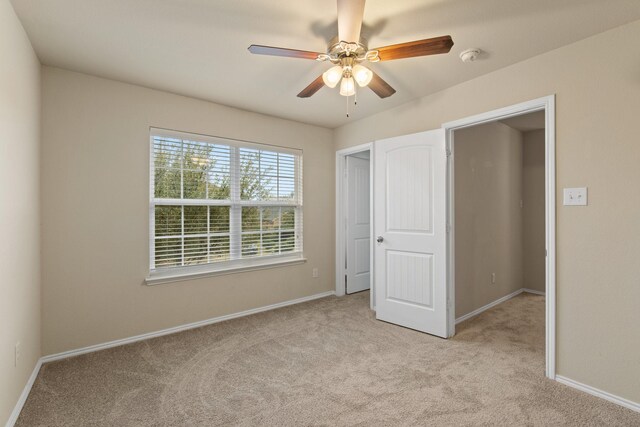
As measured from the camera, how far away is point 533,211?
4.78 meters

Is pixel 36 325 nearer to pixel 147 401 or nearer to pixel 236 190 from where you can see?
pixel 147 401

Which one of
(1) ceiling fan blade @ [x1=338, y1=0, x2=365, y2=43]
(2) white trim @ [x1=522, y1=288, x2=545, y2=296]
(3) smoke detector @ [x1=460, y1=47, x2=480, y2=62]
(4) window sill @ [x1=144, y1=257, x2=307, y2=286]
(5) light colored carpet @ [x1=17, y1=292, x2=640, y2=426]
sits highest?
(3) smoke detector @ [x1=460, y1=47, x2=480, y2=62]

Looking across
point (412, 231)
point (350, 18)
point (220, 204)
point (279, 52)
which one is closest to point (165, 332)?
point (220, 204)

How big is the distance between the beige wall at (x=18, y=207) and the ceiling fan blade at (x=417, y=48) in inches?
81.9

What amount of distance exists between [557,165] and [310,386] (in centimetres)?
238

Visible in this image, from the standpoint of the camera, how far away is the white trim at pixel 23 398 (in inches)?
72.3

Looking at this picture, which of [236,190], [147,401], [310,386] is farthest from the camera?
[236,190]

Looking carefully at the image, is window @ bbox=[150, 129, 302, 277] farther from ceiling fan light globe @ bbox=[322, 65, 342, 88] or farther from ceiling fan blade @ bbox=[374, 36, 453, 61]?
ceiling fan blade @ bbox=[374, 36, 453, 61]

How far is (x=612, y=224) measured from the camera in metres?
2.07

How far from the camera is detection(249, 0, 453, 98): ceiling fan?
1.68 meters

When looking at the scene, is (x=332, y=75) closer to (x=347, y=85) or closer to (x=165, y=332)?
(x=347, y=85)

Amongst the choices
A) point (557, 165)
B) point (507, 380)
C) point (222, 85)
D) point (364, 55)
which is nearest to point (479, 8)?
point (364, 55)

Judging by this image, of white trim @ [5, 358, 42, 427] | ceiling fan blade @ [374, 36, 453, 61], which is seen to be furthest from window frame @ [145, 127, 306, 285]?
ceiling fan blade @ [374, 36, 453, 61]

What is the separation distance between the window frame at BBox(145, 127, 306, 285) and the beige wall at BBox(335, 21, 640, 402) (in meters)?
2.73
